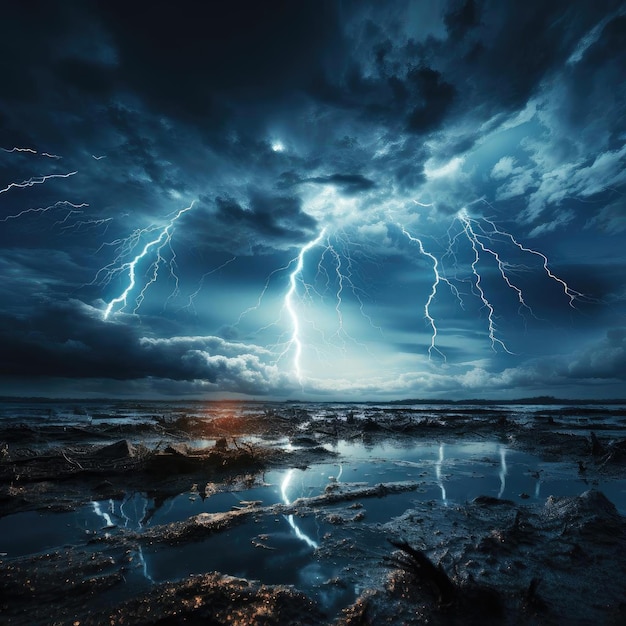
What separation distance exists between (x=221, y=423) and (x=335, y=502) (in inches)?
776

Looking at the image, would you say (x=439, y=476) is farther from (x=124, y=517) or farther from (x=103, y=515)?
(x=103, y=515)

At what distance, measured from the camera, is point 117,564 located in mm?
3941

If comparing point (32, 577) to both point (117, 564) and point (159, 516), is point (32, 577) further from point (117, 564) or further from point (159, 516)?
point (159, 516)

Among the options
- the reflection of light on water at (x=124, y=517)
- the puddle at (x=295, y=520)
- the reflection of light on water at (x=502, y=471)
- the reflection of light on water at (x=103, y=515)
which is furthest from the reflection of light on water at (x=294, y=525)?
the reflection of light on water at (x=502, y=471)

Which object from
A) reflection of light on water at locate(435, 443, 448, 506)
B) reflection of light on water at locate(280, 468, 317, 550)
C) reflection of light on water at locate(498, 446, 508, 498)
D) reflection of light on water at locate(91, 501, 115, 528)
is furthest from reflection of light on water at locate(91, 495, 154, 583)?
reflection of light on water at locate(498, 446, 508, 498)

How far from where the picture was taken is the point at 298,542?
476 centimetres

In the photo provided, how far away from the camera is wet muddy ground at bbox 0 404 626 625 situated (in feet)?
10.4

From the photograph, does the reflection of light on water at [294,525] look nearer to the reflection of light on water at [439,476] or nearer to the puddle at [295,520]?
the puddle at [295,520]

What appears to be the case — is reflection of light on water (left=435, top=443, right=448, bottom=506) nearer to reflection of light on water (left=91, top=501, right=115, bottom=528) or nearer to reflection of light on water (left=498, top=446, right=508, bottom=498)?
reflection of light on water (left=498, top=446, right=508, bottom=498)

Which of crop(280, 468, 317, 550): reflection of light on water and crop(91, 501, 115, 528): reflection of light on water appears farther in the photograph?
crop(91, 501, 115, 528): reflection of light on water

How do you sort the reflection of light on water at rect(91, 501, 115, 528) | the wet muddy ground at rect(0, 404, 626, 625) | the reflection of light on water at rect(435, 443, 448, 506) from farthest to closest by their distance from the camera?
the reflection of light on water at rect(435, 443, 448, 506)
the reflection of light on water at rect(91, 501, 115, 528)
the wet muddy ground at rect(0, 404, 626, 625)

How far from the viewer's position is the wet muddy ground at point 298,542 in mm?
3164

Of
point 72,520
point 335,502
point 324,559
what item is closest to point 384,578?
point 324,559

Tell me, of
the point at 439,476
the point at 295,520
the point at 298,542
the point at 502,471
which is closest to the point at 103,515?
the point at 295,520
